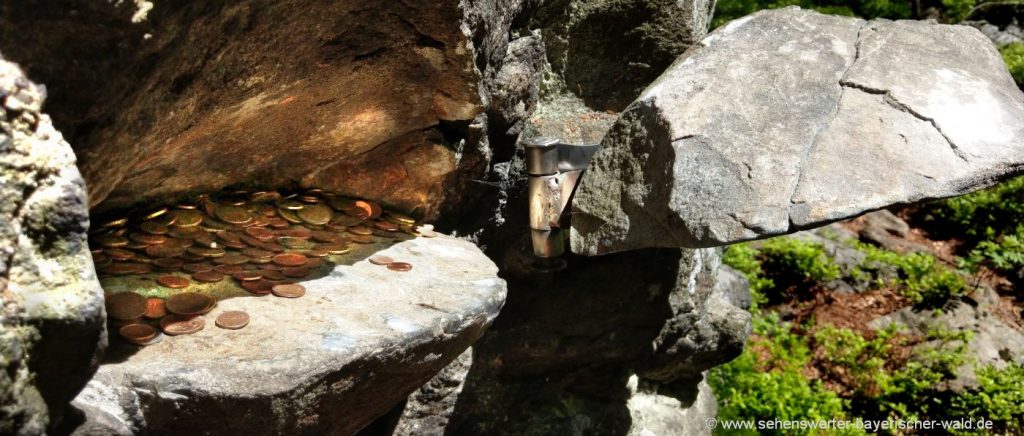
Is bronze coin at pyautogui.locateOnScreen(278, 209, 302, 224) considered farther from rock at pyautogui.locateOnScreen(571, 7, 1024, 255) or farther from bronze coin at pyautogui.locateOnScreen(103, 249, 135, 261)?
rock at pyautogui.locateOnScreen(571, 7, 1024, 255)

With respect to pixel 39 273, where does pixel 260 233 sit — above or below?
below

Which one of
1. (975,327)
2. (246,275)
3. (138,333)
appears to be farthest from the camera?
(975,327)

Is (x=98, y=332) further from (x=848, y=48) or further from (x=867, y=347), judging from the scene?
(x=867, y=347)

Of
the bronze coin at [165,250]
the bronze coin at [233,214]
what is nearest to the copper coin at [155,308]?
the bronze coin at [165,250]

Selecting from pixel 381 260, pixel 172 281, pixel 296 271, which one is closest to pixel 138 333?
pixel 172 281

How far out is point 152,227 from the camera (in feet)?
6.86

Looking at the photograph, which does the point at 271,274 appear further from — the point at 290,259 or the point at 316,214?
the point at 316,214

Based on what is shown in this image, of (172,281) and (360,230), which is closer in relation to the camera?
(172,281)

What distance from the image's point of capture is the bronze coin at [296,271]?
205 cm

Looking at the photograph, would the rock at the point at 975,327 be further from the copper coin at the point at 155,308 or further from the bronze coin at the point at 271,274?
the copper coin at the point at 155,308

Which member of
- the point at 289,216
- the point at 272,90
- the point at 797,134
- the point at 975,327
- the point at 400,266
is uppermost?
the point at 272,90

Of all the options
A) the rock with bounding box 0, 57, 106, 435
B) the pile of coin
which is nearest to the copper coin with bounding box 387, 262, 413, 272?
the pile of coin

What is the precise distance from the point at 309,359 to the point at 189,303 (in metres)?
0.34

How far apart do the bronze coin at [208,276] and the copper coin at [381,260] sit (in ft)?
1.30
